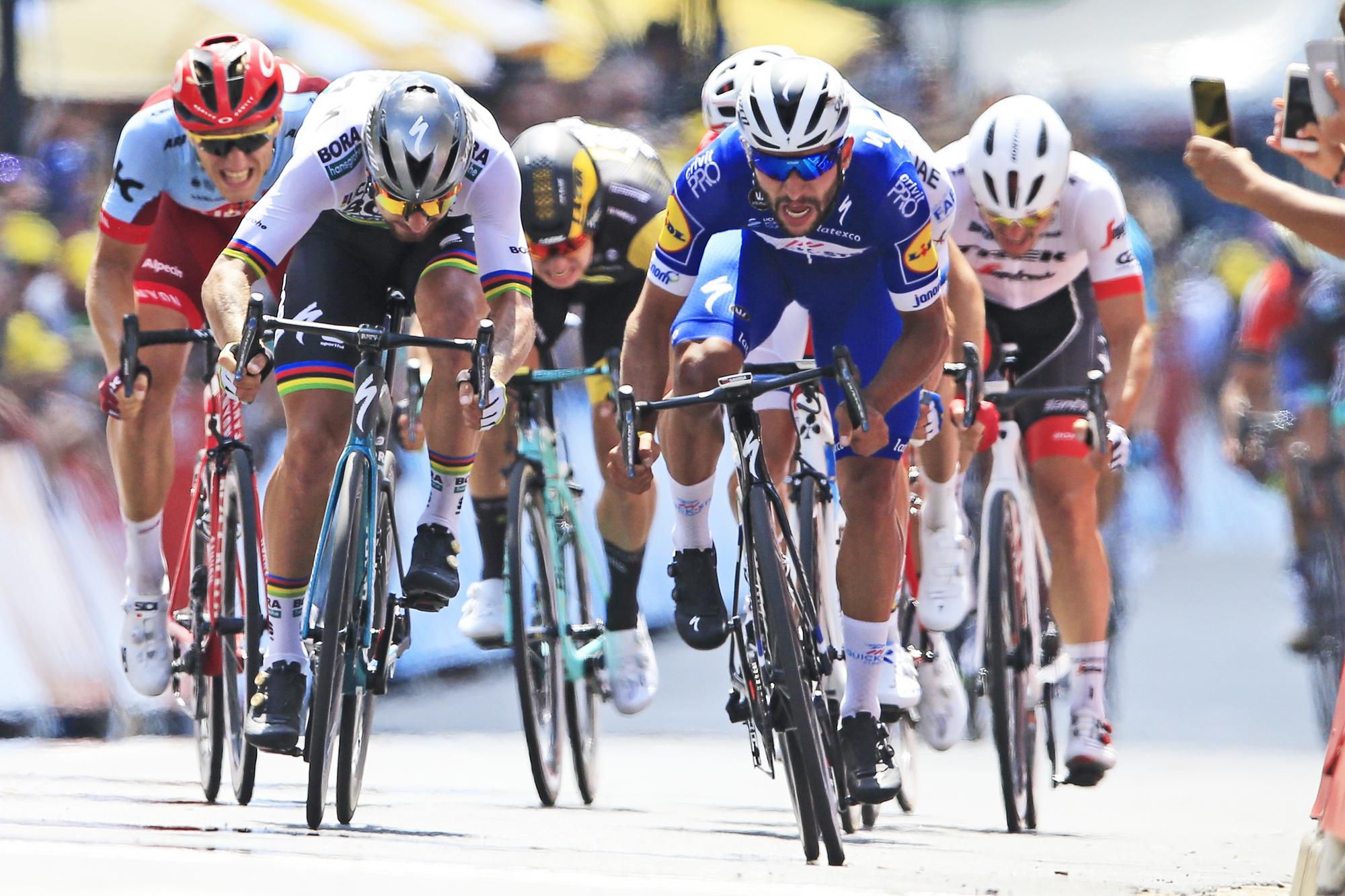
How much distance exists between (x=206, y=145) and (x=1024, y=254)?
280 cm

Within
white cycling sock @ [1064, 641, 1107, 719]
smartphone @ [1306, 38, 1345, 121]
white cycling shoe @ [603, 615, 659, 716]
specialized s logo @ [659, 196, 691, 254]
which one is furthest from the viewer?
white cycling shoe @ [603, 615, 659, 716]

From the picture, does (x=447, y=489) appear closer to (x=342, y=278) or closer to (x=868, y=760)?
(x=342, y=278)

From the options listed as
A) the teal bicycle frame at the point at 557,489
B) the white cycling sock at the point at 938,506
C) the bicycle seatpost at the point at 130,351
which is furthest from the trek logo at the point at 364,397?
the white cycling sock at the point at 938,506

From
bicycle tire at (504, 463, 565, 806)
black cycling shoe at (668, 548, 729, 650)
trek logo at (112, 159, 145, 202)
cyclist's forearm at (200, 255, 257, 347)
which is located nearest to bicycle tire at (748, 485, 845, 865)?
black cycling shoe at (668, 548, 729, 650)

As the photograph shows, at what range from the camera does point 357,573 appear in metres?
5.05

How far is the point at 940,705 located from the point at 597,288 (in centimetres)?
185

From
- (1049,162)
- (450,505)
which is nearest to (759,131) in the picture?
(450,505)

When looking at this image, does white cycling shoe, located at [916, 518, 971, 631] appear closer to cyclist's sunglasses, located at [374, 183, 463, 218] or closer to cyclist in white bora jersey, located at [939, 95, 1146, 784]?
cyclist in white bora jersey, located at [939, 95, 1146, 784]

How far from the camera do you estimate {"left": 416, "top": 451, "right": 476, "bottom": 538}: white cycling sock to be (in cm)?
547

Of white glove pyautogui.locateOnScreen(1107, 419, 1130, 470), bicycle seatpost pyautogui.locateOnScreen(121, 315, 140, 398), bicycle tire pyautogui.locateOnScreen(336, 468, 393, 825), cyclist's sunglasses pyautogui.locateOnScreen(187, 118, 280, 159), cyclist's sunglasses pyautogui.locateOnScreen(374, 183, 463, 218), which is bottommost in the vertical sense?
bicycle tire pyautogui.locateOnScreen(336, 468, 393, 825)

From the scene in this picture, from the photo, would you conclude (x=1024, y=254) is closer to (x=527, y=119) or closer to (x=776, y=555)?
(x=776, y=555)

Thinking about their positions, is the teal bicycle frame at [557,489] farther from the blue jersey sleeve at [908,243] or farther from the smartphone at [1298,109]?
the smartphone at [1298,109]

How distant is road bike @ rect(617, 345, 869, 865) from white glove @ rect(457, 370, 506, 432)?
323mm

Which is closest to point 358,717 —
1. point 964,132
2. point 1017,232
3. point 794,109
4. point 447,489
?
point 447,489
